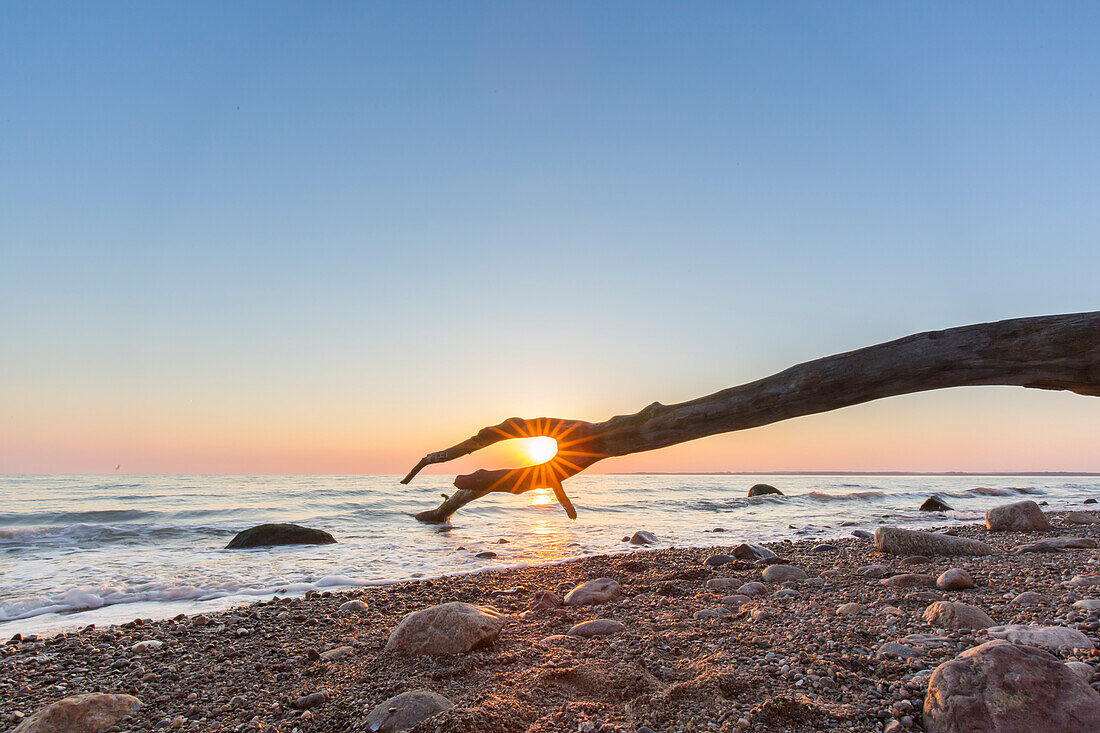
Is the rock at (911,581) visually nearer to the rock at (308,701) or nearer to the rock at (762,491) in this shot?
the rock at (308,701)

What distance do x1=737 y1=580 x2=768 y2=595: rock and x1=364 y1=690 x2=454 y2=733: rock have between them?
330cm

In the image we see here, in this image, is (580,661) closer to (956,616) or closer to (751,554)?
(956,616)

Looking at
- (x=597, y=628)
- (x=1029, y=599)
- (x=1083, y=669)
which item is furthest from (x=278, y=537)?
(x=1083, y=669)

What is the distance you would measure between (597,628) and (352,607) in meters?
2.49

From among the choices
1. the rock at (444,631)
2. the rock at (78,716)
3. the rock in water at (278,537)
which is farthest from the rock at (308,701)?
the rock in water at (278,537)

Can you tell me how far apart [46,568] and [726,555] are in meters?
9.74

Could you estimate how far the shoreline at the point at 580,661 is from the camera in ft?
8.39

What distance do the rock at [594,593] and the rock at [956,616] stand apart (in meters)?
2.50

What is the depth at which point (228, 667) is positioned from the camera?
12.3ft

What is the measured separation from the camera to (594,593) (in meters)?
5.26

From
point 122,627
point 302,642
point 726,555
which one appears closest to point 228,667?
point 302,642

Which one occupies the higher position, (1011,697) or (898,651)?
(1011,697)

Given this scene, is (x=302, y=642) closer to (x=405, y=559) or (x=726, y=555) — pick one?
(x=405, y=559)

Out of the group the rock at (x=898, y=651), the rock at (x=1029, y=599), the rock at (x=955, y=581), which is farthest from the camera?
the rock at (x=955, y=581)
